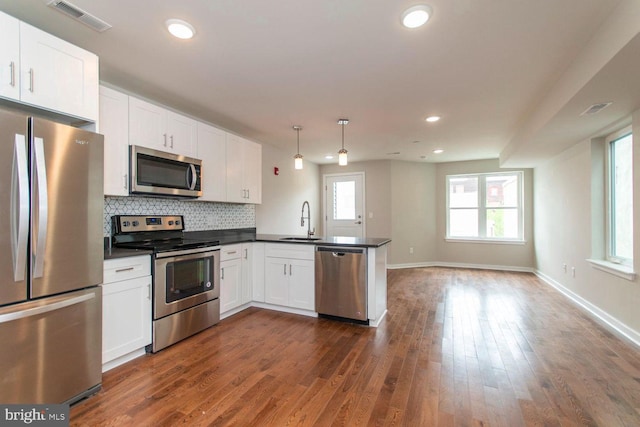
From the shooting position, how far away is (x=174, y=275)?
8.70ft

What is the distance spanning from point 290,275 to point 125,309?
1.68 meters

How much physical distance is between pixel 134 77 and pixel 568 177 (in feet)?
18.1

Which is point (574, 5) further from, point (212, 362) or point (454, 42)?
point (212, 362)

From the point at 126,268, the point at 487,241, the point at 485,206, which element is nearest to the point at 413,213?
the point at 485,206

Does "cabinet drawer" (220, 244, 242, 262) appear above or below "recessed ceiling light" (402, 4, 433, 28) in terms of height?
below

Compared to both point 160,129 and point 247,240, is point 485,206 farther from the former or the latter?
point 160,129

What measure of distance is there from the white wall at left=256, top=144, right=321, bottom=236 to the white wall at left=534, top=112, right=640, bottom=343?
440 cm

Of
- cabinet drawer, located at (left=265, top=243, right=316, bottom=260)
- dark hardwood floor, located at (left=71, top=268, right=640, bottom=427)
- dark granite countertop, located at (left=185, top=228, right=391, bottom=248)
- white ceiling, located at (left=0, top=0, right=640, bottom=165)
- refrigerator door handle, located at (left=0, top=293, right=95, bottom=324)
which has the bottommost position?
dark hardwood floor, located at (left=71, top=268, right=640, bottom=427)

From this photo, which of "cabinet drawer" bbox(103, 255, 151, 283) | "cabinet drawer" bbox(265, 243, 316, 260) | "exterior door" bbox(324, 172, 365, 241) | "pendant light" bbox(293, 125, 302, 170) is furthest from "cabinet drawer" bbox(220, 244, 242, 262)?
"exterior door" bbox(324, 172, 365, 241)

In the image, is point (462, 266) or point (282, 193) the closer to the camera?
point (282, 193)

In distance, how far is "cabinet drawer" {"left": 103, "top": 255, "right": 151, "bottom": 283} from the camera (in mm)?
2176

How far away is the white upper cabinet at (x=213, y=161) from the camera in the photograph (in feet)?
11.1

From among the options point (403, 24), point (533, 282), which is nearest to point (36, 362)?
point (403, 24)

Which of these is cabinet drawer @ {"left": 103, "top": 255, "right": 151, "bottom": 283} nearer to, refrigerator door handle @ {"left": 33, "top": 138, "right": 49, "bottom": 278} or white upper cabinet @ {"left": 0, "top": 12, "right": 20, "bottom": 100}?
refrigerator door handle @ {"left": 33, "top": 138, "right": 49, "bottom": 278}
